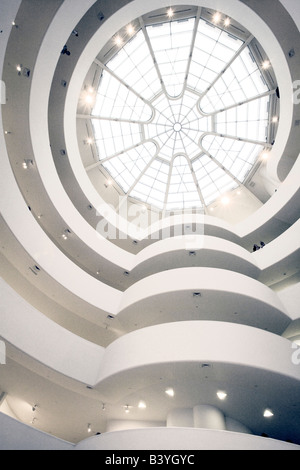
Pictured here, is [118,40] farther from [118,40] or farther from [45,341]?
[45,341]

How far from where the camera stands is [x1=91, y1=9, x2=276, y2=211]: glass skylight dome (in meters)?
17.9

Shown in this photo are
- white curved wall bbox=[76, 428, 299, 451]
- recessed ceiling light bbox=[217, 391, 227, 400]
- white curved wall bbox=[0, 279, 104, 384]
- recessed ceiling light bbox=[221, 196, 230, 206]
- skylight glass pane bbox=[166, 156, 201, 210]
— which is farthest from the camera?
recessed ceiling light bbox=[221, 196, 230, 206]

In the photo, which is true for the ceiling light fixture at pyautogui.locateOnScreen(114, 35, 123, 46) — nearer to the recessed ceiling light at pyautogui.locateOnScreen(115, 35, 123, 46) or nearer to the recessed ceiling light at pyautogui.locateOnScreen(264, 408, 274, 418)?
the recessed ceiling light at pyautogui.locateOnScreen(115, 35, 123, 46)

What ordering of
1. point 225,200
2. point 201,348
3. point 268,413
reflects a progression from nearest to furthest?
point 201,348, point 268,413, point 225,200

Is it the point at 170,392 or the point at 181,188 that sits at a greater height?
the point at 181,188

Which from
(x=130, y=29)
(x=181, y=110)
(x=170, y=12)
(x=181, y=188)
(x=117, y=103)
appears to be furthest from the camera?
(x=181, y=188)

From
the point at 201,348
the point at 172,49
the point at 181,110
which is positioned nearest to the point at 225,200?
the point at 181,110

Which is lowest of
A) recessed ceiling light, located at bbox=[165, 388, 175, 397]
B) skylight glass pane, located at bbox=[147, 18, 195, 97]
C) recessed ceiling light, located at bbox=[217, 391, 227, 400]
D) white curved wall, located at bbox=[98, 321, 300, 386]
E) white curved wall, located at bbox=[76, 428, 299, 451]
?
white curved wall, located at bbox=[76, 428, 299, 451]

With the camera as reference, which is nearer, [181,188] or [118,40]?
[118,40]

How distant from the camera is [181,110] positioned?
70.8 ft

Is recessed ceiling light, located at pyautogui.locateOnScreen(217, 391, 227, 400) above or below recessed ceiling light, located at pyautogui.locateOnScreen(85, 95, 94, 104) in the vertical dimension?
below

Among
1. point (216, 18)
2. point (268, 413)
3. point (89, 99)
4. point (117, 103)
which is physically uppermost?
point (117, 103)

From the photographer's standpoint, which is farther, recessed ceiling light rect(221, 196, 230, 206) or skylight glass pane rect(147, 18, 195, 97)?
recessed ceiling light rect(221, 196, 230, 206)

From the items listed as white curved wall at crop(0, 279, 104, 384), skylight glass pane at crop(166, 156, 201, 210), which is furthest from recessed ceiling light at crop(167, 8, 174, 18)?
white curved wall at crop(0, 279, 104, 384)
